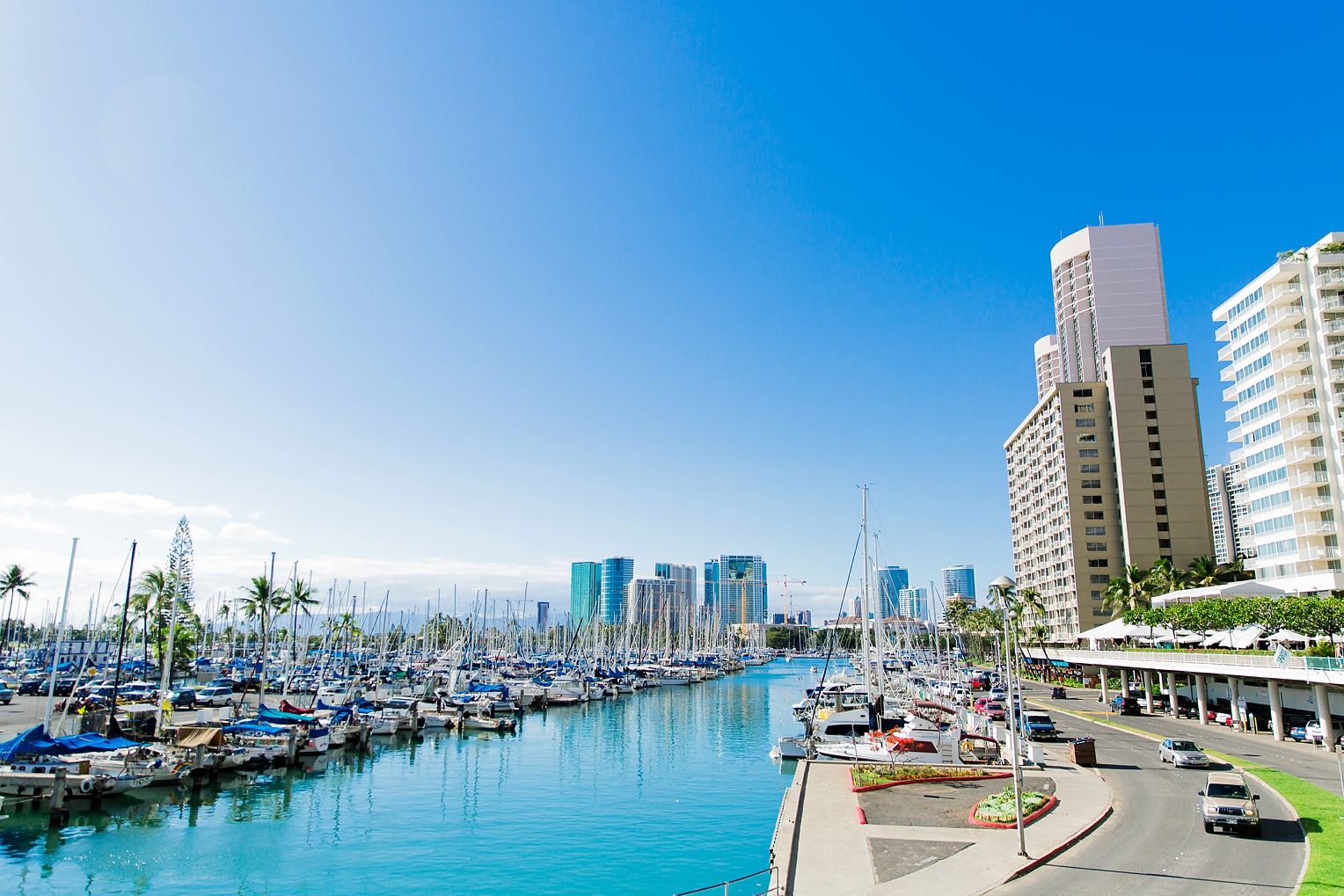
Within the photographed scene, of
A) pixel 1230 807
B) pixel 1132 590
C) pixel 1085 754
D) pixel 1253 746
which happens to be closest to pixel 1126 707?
pixel 1253 746

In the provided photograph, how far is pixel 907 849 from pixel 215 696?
82465 mm

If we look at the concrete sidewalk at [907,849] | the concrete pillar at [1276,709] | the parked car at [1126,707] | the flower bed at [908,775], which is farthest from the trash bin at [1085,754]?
the parked car at [1126,707]

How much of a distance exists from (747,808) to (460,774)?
69.1 feet

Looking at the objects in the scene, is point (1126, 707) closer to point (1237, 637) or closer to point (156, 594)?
point (1237, 637)

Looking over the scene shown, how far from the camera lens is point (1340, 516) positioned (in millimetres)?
76188

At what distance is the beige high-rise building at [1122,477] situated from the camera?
122 m

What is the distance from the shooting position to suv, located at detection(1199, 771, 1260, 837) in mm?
27156

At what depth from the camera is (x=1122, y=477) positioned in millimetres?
123062

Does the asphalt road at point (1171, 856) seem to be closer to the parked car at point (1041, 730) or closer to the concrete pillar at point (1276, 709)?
the parked car at point (1041, 730)

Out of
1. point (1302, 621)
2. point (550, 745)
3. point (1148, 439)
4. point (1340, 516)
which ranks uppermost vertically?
point (1148, 439)

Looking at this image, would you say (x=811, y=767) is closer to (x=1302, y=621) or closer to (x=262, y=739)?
(x=1302, y=621)

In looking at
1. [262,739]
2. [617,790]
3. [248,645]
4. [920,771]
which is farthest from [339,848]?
[248,645]

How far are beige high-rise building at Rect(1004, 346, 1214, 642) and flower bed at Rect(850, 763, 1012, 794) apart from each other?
9613 centimetres

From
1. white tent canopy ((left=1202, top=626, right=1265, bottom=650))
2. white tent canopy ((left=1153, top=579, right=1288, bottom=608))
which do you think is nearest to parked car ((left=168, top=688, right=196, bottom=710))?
white tent canopy ((left=1202, top=626, right=1265, bottom=650))
